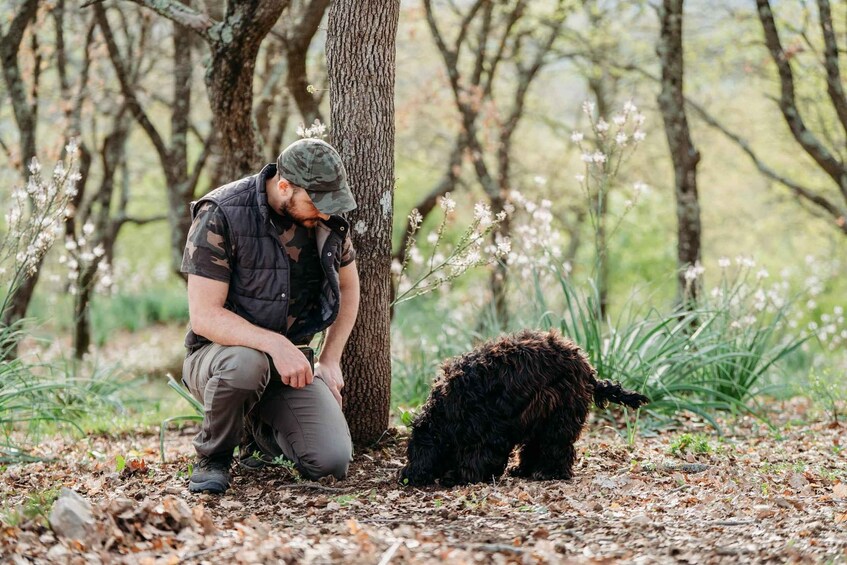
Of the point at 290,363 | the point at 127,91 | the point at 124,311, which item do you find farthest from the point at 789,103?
the point at 124,311

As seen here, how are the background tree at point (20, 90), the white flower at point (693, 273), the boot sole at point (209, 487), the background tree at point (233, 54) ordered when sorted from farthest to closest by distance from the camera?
the background tree at point (20, 90) → the white flower at point (693, 273) → the background tree at point (233, 54) → the boot sole at point (209, 487)

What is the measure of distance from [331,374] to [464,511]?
1.07 m

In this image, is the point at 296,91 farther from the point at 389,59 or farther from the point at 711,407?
the point at 711,407

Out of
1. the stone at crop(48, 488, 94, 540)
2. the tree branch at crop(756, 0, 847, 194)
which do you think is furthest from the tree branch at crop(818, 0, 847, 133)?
the stone at crop(48, 488, 94, 540)

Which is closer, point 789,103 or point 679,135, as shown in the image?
point 679,135

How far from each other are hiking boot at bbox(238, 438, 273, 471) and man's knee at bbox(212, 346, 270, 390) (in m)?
0.57

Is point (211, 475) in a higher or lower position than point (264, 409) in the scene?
lower

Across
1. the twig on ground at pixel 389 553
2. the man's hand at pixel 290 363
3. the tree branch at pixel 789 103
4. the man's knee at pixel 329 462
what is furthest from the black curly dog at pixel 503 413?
the tree branch at pixel 789 103

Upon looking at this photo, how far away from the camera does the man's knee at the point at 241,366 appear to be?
3.76 metres

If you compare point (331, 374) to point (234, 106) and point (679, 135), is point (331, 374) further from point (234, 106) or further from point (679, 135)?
point (679, 135)

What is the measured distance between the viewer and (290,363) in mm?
Answer: 3750

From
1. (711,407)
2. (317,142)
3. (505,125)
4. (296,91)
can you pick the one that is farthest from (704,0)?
(317,142)

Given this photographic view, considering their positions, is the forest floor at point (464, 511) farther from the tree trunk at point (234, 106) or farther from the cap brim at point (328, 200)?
the tree trunk at point (234, 106)

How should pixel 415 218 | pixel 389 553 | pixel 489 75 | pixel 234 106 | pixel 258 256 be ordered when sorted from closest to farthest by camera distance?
pixel 389 553
pixel 258 256
pixel 415 218
pixel 234 106
pixel 489 75
